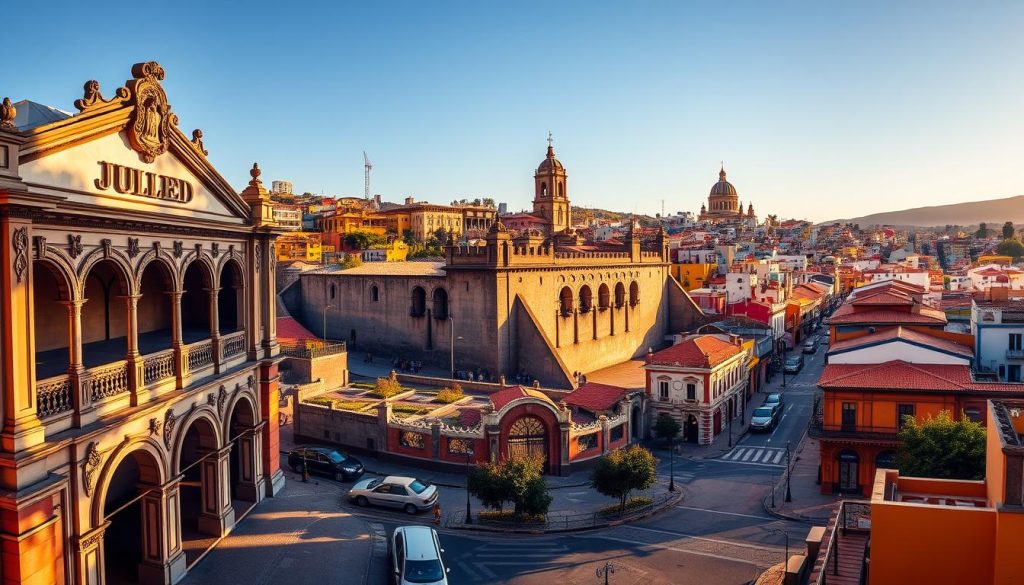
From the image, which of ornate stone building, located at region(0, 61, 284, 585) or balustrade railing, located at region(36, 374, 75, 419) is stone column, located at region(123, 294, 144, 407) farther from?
balustrade railing, located at region(36, 374, 75, 419)

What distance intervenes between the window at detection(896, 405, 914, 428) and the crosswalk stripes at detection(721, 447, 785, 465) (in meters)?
6.09

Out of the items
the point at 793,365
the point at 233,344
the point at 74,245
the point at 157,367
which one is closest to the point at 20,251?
the point at 74,245

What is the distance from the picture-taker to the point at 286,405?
126 feet

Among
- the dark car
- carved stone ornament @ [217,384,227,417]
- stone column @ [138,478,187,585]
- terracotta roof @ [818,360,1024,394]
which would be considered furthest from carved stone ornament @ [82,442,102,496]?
terracotta roof @ [818,360,1024,394]

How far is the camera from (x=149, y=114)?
17125mm

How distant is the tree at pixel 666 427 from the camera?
38.0m

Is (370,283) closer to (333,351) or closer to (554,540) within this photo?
(333,351)

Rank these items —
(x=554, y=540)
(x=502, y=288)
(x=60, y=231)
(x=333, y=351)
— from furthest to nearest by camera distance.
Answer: (x=502, y=288) → (x=333, y=351) → (x=554, y=540) → (x=60, y=231)

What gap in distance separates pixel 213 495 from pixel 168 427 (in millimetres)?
3475

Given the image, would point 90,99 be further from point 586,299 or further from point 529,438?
point 586,299

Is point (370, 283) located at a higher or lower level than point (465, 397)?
higher

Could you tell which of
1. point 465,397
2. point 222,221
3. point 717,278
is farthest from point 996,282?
point 222,221

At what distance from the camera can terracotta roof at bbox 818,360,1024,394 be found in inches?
1220

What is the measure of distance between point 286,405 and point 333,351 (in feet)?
16.8
